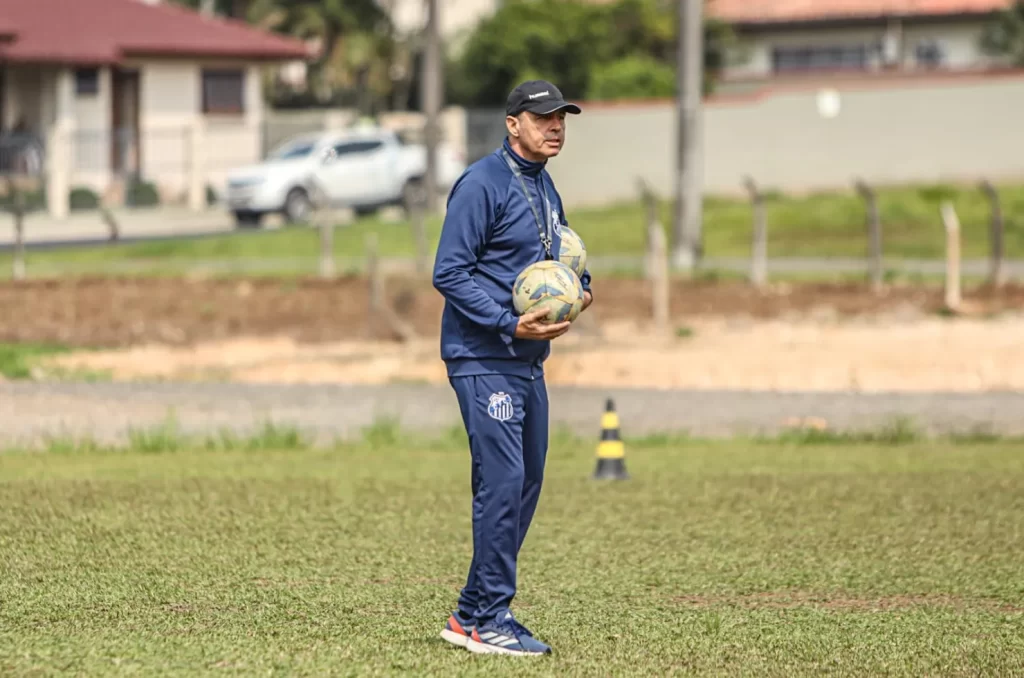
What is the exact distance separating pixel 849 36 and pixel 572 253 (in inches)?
1911

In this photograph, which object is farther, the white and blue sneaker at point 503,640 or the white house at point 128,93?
the white house at point 128,93

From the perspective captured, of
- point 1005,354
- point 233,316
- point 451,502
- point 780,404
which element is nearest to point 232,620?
point 451,502

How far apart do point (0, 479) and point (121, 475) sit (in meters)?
0.75

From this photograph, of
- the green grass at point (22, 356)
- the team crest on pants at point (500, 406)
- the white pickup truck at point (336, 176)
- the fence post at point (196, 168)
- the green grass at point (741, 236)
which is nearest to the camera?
the team crest on pants at point (500, 406)

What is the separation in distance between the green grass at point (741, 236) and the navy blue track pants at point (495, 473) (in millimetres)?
22035

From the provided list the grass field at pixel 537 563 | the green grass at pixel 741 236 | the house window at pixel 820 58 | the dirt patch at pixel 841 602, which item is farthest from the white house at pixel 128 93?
the dirt patch at pixel 841 602

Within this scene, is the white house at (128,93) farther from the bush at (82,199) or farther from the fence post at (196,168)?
the bush at (82,199)

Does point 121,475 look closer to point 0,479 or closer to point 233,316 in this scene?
point 0,479

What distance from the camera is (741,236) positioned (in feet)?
110

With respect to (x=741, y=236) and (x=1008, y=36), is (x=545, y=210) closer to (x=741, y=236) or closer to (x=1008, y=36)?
(x=741, y=236)

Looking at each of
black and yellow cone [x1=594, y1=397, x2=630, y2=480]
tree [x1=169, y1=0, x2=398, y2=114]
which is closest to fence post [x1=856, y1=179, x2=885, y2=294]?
black and yellow cone [x1=594, y1=397, x2=630, y2=480]

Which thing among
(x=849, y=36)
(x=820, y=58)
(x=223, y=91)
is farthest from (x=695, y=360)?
(x=820, y=58)

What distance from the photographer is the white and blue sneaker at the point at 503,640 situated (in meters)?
6.80

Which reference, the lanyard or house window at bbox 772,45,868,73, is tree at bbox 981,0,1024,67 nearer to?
house window at bbox 772,45,868,73
